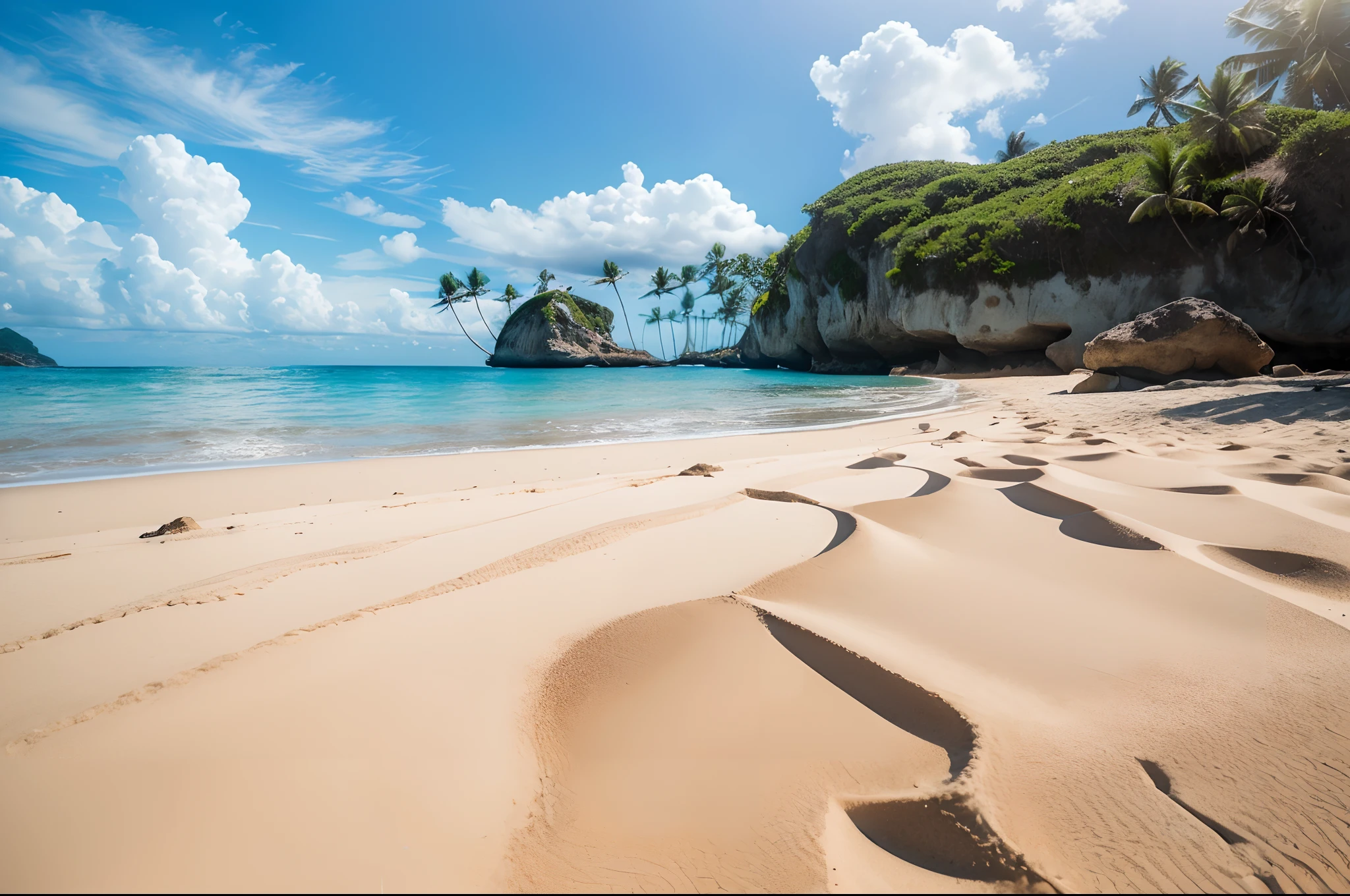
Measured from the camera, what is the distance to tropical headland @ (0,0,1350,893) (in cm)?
74

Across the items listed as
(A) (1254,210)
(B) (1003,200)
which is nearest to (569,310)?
(B) (1003,200)

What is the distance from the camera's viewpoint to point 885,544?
1.92 metres

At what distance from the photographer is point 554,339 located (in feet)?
186

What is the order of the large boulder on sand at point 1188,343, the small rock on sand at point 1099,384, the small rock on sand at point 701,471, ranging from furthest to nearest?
the small rock on sand at point 1099,384 < the large boulder on sand at point 1188,343 < the small rock on sand at point 701,471

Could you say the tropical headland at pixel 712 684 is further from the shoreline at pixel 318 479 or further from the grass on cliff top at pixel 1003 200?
the grass on cliff top at pixel 1003 200

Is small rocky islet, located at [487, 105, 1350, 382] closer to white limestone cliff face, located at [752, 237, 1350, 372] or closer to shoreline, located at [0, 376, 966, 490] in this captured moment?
white limestone cliff face, located at [752, 237, 1350, 372]

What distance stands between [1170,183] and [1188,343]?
1370 centimetres

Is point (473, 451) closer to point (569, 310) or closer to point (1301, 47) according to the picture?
point (1301, 47)

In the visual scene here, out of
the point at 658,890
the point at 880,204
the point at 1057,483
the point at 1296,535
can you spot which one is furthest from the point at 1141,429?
the point at 880,204

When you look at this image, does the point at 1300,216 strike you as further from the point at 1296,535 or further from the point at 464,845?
the point at 464,845

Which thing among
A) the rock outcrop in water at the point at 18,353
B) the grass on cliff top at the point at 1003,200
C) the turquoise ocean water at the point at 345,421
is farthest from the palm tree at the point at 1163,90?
the rock outcrop in water at the point at 18,353

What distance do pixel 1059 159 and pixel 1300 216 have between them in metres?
12.9

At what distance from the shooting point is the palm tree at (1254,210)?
51.6ft

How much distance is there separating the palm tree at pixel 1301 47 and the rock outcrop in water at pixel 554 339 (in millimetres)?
50056
